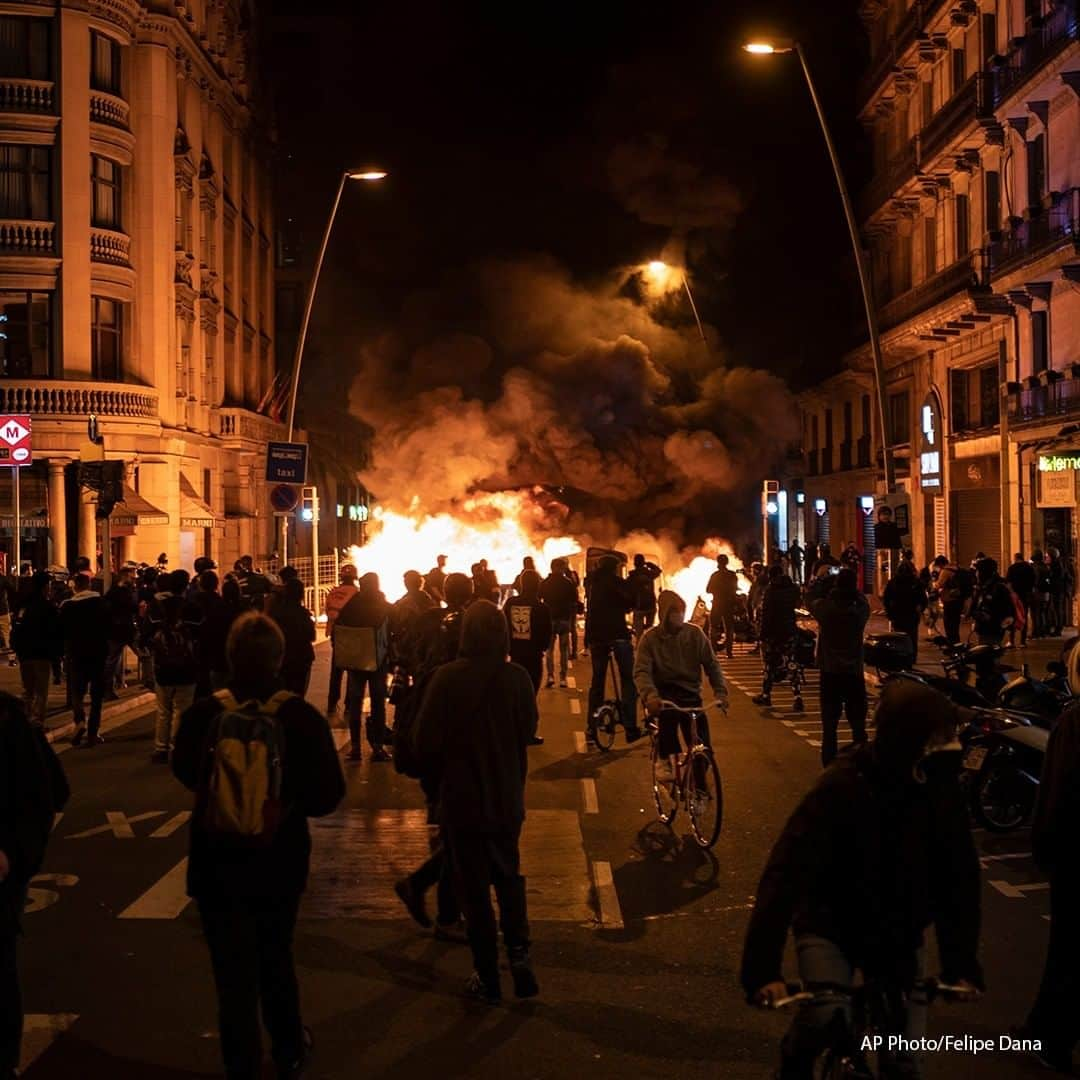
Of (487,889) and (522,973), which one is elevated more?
(487,889)

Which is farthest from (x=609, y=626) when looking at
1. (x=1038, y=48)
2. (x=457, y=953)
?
(x=1038, y=48)

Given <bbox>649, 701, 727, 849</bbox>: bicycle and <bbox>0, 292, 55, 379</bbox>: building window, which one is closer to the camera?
<bbox>649, 701, 727, 849</bbox>: bicycle

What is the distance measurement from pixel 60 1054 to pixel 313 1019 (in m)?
1.01

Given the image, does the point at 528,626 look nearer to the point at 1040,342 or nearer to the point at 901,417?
the point at 1040,342

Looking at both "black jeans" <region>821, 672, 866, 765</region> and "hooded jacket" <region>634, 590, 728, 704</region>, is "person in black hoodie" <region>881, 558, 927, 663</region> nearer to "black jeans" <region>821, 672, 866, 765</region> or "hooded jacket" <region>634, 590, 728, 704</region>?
"black jeans" <region>821, 672, 866, 765</region>

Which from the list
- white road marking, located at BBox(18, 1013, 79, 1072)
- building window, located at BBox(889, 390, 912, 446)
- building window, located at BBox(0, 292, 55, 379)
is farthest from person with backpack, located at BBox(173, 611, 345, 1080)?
building window, located at BBox(889, 390, 912, 446)

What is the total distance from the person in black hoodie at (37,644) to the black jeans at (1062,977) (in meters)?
11.6

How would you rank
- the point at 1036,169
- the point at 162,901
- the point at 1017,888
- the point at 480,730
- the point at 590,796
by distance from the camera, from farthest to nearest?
the point at 1036,169
the point at 590,796
the point at 1017,888
the point at 162,901
the point at 480,730

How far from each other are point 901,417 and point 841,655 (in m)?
31.9

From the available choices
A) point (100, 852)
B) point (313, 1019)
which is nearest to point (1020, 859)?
point (313, 1019)

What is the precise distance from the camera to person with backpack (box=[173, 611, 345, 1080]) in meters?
4.73

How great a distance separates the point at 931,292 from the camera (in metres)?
36.9

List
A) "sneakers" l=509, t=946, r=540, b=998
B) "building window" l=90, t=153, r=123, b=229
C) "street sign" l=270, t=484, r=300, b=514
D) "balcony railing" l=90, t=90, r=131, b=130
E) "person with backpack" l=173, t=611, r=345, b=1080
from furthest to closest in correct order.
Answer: "building window" l=90, t=153, r=123, b=229, "balcony railing" l=90, t=90, r=131, b=130, "street sign" l=270, t=484, r=300, b=514, "sneakers" l=509, t=946, r=540, b=998, "person with backpack" l=173, t=611, r=345, b=1080

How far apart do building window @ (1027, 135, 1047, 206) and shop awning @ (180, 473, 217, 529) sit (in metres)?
20.6
